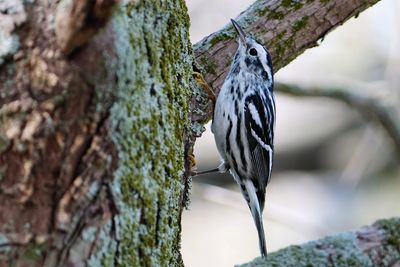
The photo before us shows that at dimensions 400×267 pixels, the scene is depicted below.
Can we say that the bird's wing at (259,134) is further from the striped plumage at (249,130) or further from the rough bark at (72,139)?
the rough bark at (72,139)

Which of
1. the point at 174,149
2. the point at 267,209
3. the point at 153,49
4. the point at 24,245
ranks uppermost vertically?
the point at 267,209

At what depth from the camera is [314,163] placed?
6.86m

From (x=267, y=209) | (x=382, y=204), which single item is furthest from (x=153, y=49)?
(x=382, y=204)

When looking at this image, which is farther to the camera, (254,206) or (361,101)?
(361,101)

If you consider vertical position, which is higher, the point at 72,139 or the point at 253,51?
the point at 253,51

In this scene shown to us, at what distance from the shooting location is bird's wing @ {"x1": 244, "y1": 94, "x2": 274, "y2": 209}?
15.7ft

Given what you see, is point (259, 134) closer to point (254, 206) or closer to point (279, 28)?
point (254, 206)

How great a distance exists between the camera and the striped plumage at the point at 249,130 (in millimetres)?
4684

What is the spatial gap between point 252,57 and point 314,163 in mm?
2493

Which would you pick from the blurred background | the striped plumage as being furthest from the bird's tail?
the blurred background

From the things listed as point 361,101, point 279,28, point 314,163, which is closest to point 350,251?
point 279,28

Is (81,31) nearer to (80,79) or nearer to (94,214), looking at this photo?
(80,79)

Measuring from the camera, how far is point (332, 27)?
3801 mm

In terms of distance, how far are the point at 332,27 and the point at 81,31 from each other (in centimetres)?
220
